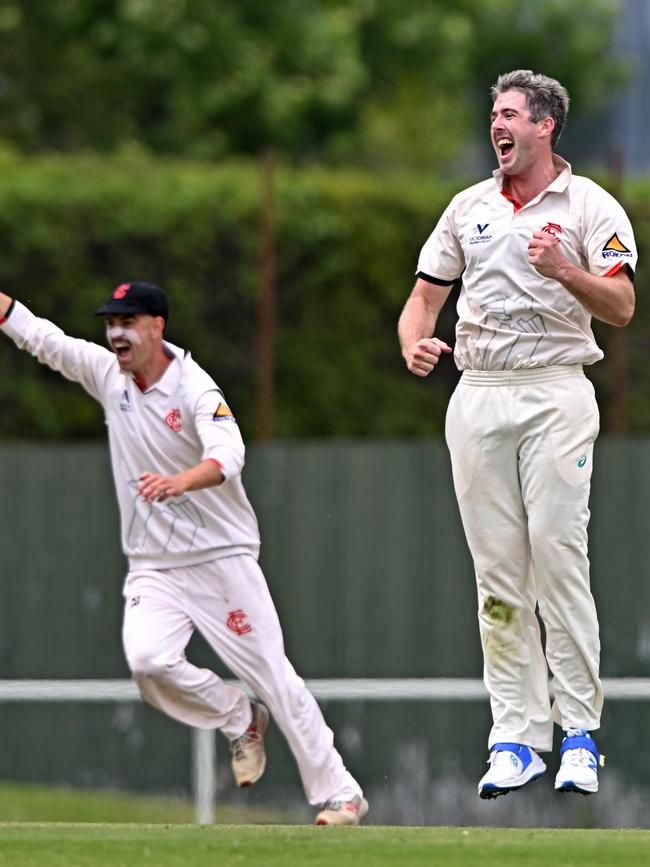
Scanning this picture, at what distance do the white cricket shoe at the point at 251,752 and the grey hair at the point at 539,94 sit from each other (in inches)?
102

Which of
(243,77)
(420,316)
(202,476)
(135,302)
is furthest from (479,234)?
(243,77)

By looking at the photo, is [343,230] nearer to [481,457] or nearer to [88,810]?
[88,810]

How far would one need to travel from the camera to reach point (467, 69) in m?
24.2

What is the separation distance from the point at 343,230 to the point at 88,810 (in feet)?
19.2

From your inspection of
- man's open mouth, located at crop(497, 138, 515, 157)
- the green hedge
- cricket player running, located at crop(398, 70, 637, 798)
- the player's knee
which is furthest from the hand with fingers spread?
the green hedge

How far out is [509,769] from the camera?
611 cm

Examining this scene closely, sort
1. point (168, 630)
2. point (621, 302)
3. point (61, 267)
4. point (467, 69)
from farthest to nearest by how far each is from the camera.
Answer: point (467, 69)
point (61, 267)
point (168, 630)
point (621, 302)

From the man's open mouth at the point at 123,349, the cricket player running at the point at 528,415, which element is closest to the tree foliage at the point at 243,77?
the man's open mouth at the point at 123,349

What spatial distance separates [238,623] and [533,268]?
6.54 ft

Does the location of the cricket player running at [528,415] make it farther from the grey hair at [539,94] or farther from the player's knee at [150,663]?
the player's knee at [150,663]

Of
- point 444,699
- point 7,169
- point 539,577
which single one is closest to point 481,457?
point 539,577

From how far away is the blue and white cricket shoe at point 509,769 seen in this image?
6066 millimetres

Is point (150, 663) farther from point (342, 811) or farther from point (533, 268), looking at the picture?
point (533, 268)

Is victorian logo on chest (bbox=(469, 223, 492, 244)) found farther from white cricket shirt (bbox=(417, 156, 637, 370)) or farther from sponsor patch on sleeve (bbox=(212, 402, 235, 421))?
sponsor patch on sleeve (bbox=(212, 402, 235, 421))
